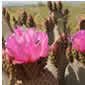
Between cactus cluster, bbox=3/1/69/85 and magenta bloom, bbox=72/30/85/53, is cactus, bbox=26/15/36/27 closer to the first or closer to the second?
cactus cluster, bbox=3/1/69/85

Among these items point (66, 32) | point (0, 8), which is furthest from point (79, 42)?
point (0, 8)

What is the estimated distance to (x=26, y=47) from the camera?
24.7 inches

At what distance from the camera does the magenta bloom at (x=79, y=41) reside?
0.67 meters

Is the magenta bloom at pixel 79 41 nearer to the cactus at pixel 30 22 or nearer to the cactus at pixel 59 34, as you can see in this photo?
the cactus at pixel 59 34

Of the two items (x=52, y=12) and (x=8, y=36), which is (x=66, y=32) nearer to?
(x=52, y=12)

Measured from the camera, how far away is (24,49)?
0.63m

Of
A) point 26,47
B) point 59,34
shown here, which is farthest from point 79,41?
point 26,47

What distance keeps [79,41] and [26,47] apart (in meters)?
0.19

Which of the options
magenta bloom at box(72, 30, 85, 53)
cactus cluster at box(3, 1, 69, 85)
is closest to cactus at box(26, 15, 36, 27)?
cactus cluster at box(3, 1, 69, 85)

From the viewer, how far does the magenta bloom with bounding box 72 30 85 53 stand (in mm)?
673

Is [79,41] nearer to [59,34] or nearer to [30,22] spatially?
[59,34]

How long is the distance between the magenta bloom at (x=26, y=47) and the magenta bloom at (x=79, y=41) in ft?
0.36

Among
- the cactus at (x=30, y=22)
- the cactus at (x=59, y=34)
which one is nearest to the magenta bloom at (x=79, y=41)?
the cactus at (x=59, y=34)

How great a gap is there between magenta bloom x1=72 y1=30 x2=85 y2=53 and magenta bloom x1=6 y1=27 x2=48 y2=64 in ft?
0.36
